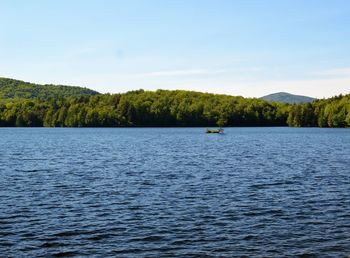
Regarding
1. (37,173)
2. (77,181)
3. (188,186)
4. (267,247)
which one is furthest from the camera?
(37,173)

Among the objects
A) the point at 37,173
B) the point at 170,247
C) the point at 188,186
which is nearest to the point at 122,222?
the point at 170,247

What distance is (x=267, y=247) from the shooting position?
77.8 feet

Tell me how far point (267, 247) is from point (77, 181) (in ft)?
90.1

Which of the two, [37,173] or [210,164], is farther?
[210,164]

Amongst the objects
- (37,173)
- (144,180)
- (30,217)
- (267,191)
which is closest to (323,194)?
(267,191)

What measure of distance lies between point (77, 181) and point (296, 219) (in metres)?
24.7

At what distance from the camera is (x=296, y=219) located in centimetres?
Answer: 2980

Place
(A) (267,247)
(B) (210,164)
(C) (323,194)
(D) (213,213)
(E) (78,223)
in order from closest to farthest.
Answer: (A) (267,247) → (E) (78,223) → (D) (213,213) → (C) (323,194) → (B) (210,164)

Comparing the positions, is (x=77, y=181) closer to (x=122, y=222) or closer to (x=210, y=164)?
(x=122, y=222)

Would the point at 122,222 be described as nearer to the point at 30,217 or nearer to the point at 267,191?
the point at 30,217

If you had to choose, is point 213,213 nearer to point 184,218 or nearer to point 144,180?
point 184,218

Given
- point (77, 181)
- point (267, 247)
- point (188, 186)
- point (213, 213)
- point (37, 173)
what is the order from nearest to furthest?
point (267, 247)
point (213, 213)
point (188, 186)
point (77, 181)
point (37, 173)

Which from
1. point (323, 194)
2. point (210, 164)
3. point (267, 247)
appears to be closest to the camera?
point (267, 247)

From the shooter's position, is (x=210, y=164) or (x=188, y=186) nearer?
(x=188, y=186)
